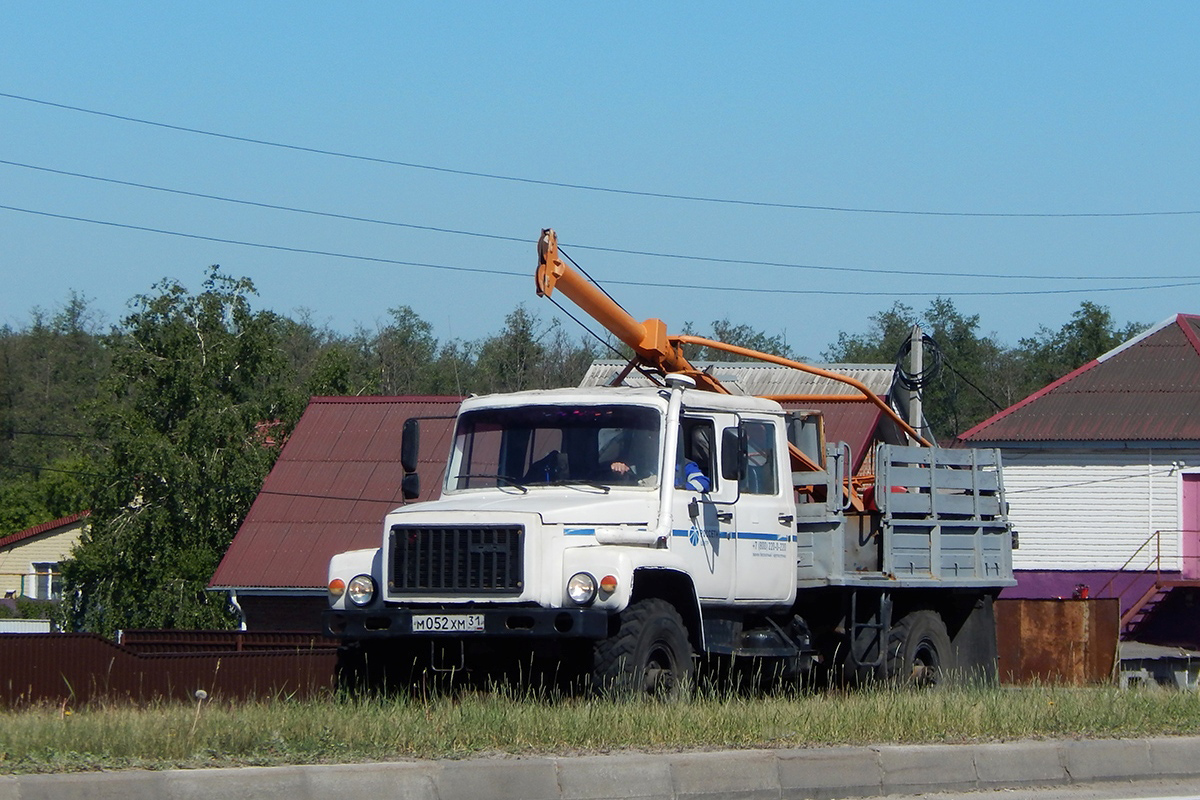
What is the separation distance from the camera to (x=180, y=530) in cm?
4200

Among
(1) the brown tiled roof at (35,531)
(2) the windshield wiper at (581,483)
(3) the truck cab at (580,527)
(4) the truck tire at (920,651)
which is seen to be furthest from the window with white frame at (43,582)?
(2) the windshield wiper at (581,483)

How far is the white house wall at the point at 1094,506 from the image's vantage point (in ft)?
116

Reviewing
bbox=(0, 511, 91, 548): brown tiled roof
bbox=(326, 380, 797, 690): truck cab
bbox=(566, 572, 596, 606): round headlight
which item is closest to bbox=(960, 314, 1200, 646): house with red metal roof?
bbox=(326, 380, 797, 690): truck cab

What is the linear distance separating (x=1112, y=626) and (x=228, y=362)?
110ft

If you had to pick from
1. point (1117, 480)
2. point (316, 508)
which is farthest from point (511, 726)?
point (1117, 480)

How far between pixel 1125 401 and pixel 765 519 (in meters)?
26.9

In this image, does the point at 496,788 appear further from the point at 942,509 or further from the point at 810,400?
the point at 810,400

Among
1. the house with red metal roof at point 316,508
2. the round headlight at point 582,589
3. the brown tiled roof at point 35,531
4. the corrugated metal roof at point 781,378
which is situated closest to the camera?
the round headlight at point 582,589

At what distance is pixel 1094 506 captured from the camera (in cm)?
3638

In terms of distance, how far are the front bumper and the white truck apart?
0.04 feet

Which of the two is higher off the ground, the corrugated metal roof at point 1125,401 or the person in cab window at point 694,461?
the corrugated metal roof at point 1125,401

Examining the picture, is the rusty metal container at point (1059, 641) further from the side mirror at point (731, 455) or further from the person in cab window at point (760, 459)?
the side mirror at point (731, 455)

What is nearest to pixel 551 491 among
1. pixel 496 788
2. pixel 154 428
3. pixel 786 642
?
pixel 786 642

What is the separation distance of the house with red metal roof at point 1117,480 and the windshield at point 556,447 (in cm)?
2546
